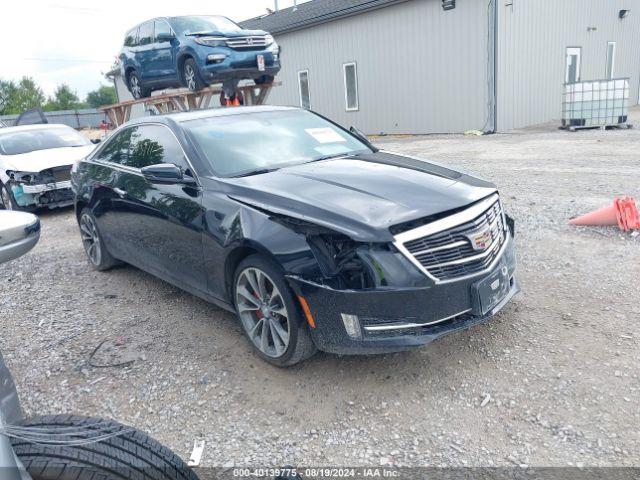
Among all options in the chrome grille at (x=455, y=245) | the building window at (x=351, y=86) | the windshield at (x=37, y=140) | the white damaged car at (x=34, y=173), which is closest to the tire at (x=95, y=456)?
the chrome grille at (x=455, y=245)

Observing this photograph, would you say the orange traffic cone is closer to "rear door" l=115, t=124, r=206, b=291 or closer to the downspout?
"rear door" l=115, t=124, r=206, b=291

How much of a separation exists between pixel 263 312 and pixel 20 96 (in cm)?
8349

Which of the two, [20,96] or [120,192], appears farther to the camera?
[20,96]

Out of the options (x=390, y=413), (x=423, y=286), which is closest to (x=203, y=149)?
(x=423, y=286)

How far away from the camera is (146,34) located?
1211 cm

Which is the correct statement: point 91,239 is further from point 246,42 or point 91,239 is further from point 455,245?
point 246,42

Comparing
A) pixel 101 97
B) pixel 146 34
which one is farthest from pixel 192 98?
pixel 101 97

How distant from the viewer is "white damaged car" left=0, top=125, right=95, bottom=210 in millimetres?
8414

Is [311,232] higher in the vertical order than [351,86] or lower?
lower

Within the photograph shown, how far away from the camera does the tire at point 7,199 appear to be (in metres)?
8.58

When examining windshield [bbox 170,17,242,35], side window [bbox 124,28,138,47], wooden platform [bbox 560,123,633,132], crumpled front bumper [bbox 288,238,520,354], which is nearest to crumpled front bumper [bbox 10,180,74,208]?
windshield [bbox 170,17,242,35]

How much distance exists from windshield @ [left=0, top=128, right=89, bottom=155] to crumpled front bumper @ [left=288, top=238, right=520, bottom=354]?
8.27 metres

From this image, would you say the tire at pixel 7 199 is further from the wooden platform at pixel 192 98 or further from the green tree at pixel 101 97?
the green tree at pixel 101 97

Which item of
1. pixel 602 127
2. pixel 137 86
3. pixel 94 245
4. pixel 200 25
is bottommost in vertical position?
pixel 602 127
